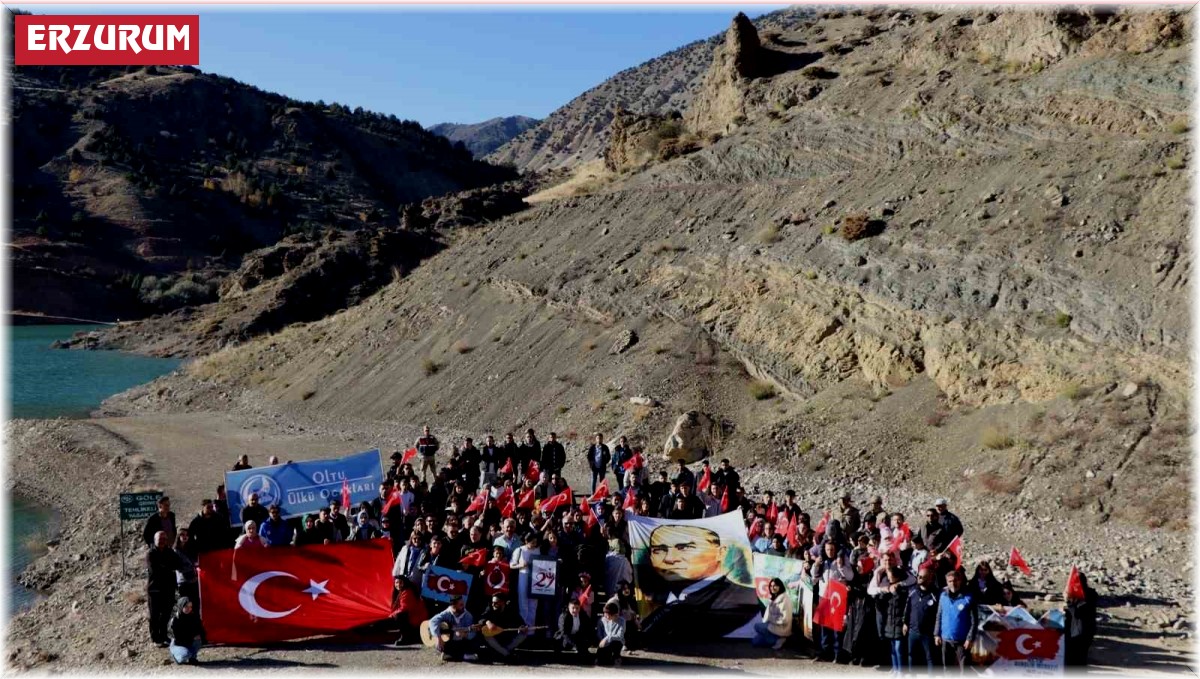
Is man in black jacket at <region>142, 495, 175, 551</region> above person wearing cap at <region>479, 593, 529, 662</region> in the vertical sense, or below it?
above

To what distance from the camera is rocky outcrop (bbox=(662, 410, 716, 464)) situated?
24109 mm

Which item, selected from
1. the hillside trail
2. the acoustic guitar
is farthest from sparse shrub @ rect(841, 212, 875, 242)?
the acoustic guitar

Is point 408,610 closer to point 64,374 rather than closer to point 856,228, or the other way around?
point 856,228

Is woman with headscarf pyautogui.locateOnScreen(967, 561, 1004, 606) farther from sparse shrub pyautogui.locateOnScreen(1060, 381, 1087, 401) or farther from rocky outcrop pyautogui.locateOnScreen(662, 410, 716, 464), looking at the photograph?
rocky outcrop pyautogui.locateOnScreen(662, 410, 716, 464)

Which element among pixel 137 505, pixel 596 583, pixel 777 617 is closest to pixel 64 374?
pixel 137 505

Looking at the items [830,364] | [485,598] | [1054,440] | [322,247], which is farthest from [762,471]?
[322,247]

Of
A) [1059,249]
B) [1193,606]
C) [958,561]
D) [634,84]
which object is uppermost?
[634,84]

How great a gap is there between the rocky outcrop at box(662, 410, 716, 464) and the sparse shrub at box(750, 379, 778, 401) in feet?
6.60

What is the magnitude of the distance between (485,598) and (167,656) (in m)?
3.55

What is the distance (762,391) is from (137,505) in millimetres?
15475

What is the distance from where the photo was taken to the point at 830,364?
25641 mm

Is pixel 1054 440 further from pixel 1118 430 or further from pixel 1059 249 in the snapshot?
pixel 1059 249

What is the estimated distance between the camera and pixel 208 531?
12086 mm

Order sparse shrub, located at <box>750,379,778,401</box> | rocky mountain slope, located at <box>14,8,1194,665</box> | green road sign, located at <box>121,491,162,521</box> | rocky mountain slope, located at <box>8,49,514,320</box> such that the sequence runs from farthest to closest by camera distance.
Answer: rocky mountain slope, located at <box>8,49,514,320</box>, sparse shrub, located at <box>750,379,778,401</box>, rocky mountain slope, located at <box>14,8,1194,665</box>, green road sign, located at <box>121,491,162,521</box>
